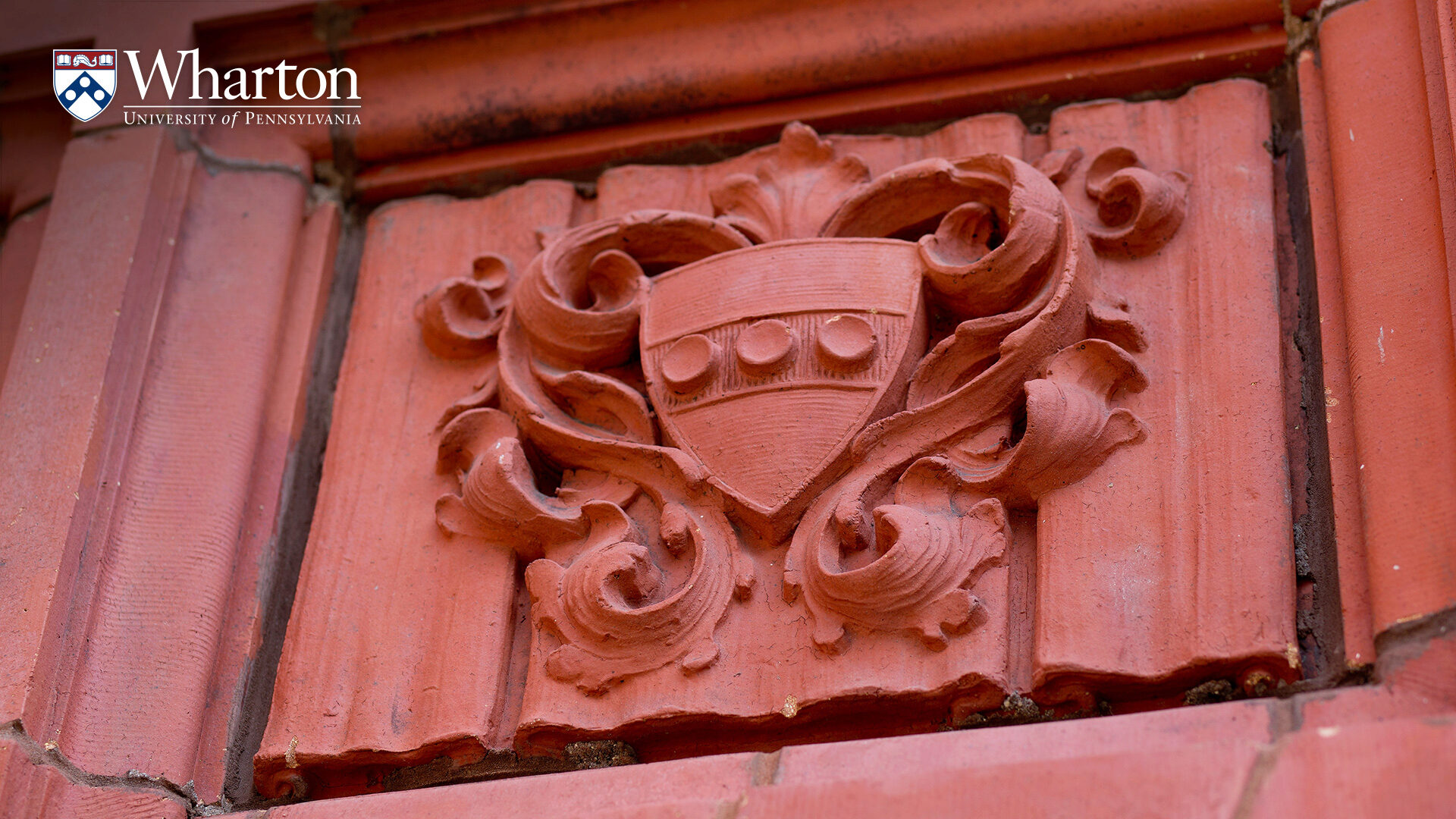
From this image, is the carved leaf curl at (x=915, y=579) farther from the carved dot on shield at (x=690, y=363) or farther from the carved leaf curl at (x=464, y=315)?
the carved leaf curl at (x=464, y=315)

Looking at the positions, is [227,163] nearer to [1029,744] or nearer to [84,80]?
[84,80]

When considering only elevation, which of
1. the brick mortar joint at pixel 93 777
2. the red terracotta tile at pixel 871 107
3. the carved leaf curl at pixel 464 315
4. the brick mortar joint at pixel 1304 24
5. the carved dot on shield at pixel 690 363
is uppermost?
the brick mortar joint at pixel 1304 24

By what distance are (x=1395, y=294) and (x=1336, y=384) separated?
0.12m

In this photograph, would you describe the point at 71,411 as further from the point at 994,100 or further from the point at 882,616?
the point at 994,100

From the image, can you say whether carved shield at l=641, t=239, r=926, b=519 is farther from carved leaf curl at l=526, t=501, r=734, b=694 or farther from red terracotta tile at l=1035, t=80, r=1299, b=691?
red terracotta tile at l=1035, t=80, r=1299, b=691

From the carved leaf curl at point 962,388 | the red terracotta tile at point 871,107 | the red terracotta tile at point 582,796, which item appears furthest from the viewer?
the red terracotta tile at point 871,107

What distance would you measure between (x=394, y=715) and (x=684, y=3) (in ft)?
3.83

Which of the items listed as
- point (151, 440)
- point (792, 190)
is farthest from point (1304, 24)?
point (151, 440)

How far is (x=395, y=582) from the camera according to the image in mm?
2080

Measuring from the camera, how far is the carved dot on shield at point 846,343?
1953 mm

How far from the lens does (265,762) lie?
6.41 ft

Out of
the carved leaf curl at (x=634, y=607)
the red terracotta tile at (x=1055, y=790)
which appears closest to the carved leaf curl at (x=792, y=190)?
the carved leaf curl at (x=634, y=607)

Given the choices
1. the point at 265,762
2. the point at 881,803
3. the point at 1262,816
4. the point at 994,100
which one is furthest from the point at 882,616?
the point at 994,100

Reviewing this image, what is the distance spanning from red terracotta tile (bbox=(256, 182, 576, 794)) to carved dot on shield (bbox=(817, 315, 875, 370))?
0.47 metres
